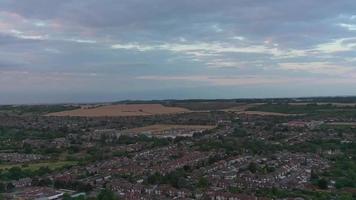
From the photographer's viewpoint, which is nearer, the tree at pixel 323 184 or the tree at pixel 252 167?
the tree at pixel 323 184

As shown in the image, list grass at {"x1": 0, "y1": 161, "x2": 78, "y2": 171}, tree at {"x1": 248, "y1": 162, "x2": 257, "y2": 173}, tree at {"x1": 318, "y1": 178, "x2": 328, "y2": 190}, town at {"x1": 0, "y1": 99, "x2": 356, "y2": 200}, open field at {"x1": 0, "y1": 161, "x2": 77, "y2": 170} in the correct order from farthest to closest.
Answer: open field at {"x1": 0, "y1": 161, "x2": 77, "y2": 170}, grass at {"x1": 0, "y1": 161, "x2": 78, "y2": 171}, tree at {"x1": 248, "y1": 162, "x2": 257, "y2": 173}, tree at {"x1": 318, "y1": 178, "x2": 328, "y2": 190}, town at {"x1": 0, "y1": 99, "x2": 356, "y2": 200}

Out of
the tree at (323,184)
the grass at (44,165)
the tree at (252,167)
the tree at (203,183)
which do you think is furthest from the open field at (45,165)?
the tree at (323,184)

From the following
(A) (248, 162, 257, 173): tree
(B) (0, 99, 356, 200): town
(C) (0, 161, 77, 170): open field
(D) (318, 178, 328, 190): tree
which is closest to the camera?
(B) (0, 99, 356, 200): town

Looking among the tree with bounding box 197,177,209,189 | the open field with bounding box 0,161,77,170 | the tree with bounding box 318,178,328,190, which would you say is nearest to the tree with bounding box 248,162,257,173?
the tree with bounding box 197,177,209,189

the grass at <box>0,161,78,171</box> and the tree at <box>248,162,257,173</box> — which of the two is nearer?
the tree at <box>248,162,257,173</box>

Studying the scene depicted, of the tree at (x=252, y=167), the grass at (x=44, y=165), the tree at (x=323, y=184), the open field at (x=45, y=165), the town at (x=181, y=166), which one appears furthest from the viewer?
the open field at (x=45, y=165)

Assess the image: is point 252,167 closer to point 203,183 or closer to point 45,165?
point 203,183

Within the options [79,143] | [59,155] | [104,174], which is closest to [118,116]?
[79,143]

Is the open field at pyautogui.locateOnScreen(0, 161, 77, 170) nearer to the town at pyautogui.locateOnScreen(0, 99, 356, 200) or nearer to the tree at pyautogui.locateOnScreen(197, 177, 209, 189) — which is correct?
the town at pyautogui.locateOnScreen(0, 99, 356, 200)

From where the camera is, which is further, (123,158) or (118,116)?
(118,116)

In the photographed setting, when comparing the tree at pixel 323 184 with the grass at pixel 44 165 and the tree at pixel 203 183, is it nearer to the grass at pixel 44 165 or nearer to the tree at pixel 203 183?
the tree at pixel 203 183

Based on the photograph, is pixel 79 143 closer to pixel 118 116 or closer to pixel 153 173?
pixel 153 173
